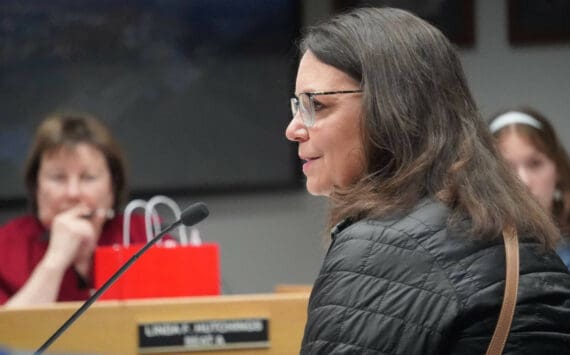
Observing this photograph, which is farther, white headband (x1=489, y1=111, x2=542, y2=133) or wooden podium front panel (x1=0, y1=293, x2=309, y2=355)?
white headband (x1=489, y1=111, x2=542, y2=133)

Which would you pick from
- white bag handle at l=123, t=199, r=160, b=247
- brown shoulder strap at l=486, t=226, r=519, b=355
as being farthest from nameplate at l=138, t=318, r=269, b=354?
brown shoulder strap at l=486, t=226, r=519, b=355

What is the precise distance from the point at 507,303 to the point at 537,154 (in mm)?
1873

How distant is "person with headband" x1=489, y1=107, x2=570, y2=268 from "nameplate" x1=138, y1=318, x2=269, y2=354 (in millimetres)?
1140

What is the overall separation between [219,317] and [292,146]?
1.81 metres

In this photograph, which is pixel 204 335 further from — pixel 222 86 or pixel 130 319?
pixel 222 86

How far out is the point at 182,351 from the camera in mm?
2328

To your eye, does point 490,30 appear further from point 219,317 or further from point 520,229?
point 520,229

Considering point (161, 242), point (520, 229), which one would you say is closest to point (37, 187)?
point (161, 242)

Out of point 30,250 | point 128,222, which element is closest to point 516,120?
point 128,222

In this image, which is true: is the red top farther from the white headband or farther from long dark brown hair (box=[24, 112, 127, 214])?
the white headband

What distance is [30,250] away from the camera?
3236mm

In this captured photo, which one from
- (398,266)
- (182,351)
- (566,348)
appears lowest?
(182,351)

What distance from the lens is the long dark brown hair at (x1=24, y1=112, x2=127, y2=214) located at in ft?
10.8

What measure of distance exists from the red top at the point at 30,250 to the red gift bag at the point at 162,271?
55cm
